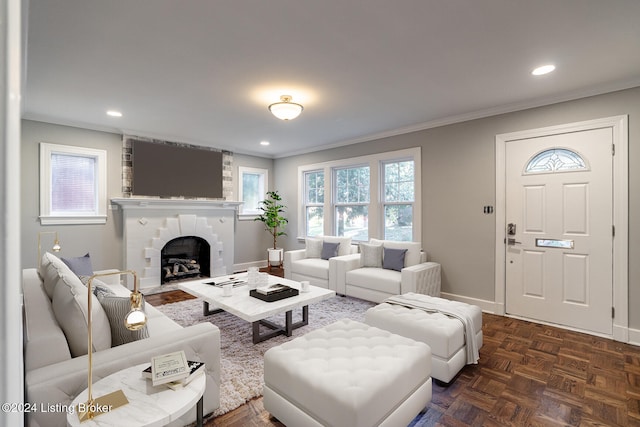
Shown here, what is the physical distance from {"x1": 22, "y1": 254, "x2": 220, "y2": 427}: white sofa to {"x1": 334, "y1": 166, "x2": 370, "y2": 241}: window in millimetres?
3845

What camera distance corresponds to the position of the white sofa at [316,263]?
4.57m

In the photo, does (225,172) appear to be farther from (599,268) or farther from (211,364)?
(599,268)

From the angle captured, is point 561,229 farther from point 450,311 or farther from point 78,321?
point 78,321

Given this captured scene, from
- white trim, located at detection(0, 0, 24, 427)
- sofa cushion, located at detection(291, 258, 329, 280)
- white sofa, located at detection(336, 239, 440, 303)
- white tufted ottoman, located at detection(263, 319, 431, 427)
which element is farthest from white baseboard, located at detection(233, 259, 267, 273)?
white trim, located at detection(0, 0, 24, 427)

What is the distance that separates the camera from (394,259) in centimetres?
424

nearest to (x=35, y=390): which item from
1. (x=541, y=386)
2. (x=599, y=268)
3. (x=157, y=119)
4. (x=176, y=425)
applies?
(x=176, y=425)

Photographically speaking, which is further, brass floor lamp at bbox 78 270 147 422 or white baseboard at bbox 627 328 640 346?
white baseboard at bbox 627 328 640 346

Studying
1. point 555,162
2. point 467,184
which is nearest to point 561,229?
point 555,162

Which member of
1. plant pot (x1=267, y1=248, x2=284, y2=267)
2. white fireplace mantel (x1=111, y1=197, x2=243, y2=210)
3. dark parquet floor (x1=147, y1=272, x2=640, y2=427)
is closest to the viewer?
dark parquet floor (x1=147, y1=272, x2=640, y2=427)

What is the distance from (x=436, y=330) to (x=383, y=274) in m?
1.75

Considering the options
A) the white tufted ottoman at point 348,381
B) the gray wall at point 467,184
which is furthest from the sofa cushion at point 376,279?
the white tufted ottoman at point 348,381

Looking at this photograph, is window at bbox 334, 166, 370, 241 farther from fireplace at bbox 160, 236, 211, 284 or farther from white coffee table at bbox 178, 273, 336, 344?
fireplace at bbox 160, 236, 211, 284

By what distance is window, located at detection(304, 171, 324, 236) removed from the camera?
20.3 ft

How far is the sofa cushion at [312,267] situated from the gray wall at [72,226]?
2.75m
